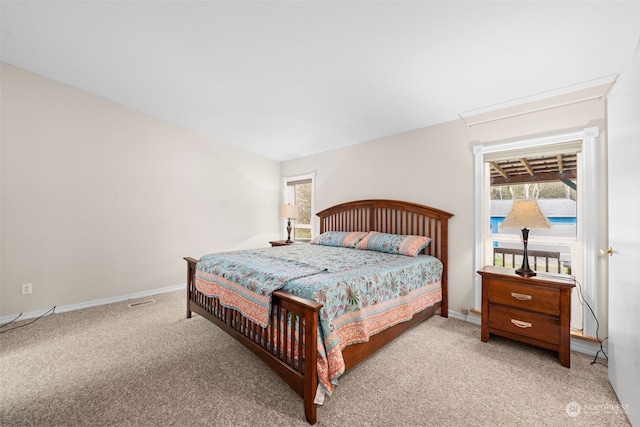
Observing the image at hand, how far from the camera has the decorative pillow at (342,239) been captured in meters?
3.52

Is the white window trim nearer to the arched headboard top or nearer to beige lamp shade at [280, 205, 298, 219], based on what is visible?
the arched headboard top

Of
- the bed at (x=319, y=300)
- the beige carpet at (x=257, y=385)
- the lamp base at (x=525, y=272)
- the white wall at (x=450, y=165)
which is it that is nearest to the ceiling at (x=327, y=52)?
the white wall at (x=450, y=165)

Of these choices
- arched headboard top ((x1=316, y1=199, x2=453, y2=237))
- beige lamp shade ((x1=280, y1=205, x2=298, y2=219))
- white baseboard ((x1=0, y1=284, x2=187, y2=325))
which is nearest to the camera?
white baseboard ((x1=0, y1=284, x2=187, y2=325))

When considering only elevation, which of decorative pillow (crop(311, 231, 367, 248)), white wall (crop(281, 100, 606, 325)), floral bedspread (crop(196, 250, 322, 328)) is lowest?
floral bedspread (crop(196, 250, 322, 328))

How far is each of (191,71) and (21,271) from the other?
2.94 metres

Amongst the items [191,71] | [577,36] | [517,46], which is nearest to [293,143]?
[191,71]

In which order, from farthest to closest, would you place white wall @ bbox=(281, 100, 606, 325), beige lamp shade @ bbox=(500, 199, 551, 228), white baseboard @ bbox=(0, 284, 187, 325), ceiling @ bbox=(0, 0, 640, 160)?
white baseboard @ bbox=(0, 284, 187, 325) < white wall @ bbox=(281, 100, 606, 325) < beige lamp shade @ bbox=(500, 199, 551, 228) < ceiling @ bbox=(0, 0, 640, 160)

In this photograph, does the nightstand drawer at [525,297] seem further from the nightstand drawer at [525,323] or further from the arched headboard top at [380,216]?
the arched headboard top at [380,216]

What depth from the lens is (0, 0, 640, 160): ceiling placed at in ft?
5.83

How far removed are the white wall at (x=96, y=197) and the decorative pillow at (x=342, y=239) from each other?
1917mm

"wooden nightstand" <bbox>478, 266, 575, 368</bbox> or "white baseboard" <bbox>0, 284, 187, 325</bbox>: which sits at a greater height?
"wooden nightstand" <bbox>478, 266, 575, 368</bbox>

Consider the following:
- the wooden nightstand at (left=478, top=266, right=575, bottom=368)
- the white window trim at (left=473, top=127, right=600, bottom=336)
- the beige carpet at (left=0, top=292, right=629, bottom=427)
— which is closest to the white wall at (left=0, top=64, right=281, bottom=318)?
the beige carpet at (left=0, top=292, right=629, bottom=427)

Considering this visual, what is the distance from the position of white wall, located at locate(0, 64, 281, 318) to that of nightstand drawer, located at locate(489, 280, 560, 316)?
4.05 meters

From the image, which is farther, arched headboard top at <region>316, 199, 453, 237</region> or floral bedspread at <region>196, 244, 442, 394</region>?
arched headboard top at <region>316, 199, 453, 237</region>
